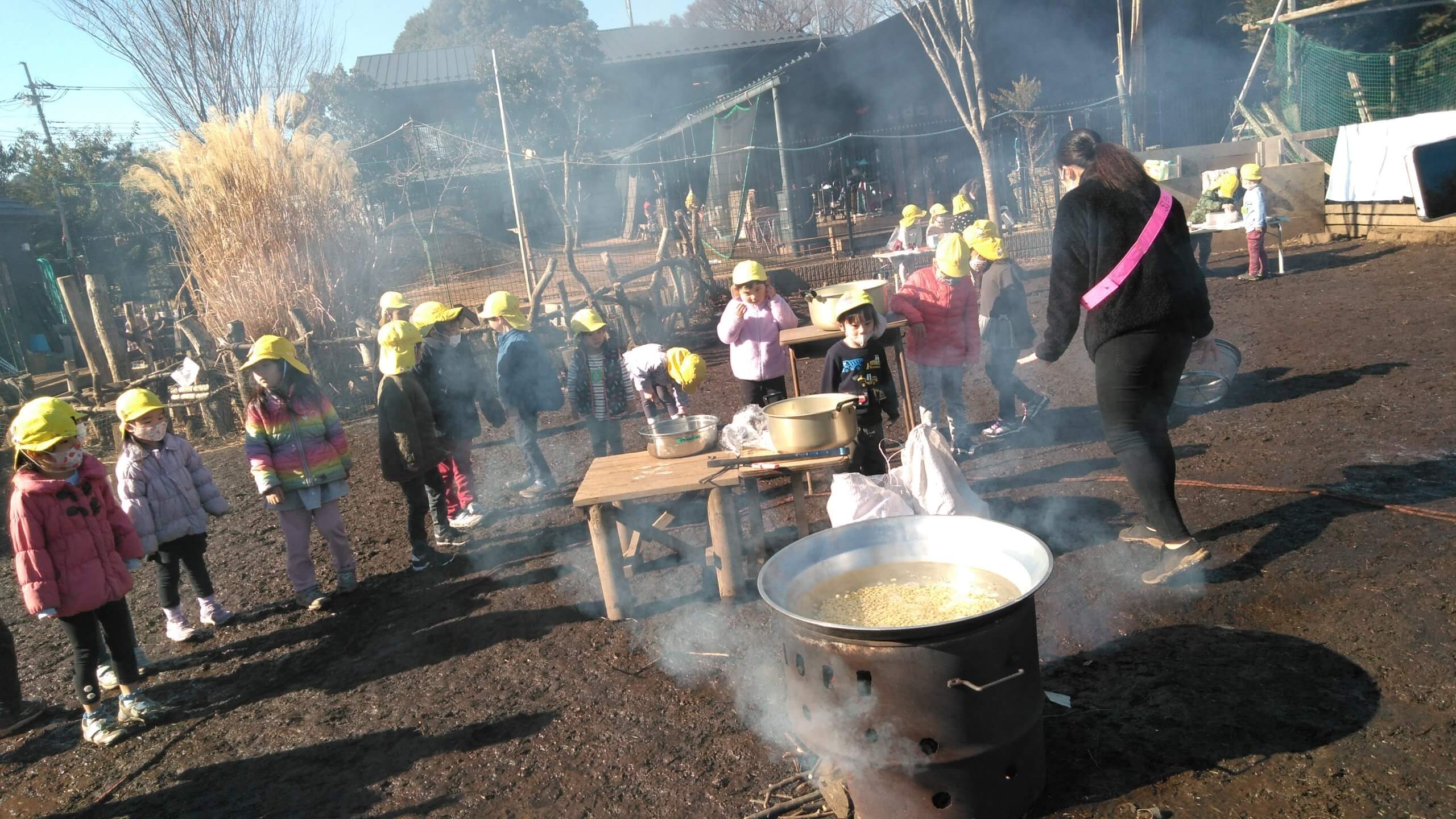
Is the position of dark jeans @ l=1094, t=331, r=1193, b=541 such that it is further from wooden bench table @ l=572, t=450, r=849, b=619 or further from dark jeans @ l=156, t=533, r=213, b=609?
dark jeans @ l=156, t=533, r=213, b=609

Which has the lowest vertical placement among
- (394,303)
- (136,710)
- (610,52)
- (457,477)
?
(136,710)

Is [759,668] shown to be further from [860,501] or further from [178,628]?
[178,628]

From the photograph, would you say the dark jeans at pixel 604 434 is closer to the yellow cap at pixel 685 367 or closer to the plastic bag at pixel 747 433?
the yellow cap at pixel 685 367

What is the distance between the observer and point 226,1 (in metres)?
17.5

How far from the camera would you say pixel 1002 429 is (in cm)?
693

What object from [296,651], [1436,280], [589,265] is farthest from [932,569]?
[589,265]

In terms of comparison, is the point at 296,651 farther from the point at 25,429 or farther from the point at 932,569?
the point at 932,569

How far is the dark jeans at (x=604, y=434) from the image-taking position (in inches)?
258

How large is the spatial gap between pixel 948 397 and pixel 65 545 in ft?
17.4

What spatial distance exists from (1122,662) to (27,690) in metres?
5.79

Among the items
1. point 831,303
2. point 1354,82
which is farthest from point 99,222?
point 1354,82

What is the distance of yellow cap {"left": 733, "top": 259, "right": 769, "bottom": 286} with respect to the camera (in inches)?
238

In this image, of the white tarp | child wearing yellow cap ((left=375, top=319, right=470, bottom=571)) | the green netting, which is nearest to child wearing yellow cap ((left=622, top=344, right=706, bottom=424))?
child wearing yellow cap ((left=375, top=319, right=470, bottom=571))

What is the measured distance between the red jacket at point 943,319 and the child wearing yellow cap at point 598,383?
2.09 metres
